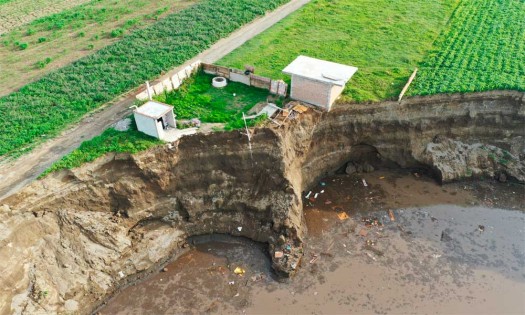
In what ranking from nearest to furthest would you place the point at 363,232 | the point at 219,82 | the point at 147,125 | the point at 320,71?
the point at 147,125
the point at 363,232
the point at 320,71
the point at 219,82

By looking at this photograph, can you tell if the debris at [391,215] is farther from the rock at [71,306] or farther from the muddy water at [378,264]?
the rock at [71,306]

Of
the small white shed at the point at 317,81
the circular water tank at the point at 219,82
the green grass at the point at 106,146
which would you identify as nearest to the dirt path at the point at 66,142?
the green grass at the point at 106,146

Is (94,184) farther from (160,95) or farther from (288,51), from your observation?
(288,51)

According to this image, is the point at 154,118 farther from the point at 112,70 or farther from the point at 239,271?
the point at 112,70

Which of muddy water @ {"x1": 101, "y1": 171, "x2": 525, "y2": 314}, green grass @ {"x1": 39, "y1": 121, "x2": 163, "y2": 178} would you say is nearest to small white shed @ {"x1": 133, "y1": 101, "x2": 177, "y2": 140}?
green grass @ {"x1": 39, "y1": 121, "x2": 163, "y2": 178}

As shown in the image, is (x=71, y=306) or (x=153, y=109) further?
(x=153, y=109)

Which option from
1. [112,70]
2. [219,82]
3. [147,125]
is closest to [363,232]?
[219,82]
